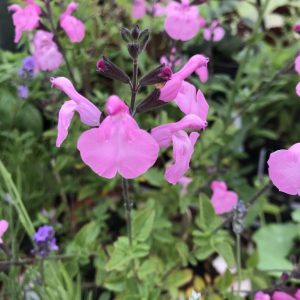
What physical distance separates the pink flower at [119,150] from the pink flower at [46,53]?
455mm

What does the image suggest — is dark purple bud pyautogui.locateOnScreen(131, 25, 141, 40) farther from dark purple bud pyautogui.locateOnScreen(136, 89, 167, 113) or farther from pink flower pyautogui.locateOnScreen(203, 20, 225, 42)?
pink flower pyautogui.locateOnScreen(203, 20, 225, 42)

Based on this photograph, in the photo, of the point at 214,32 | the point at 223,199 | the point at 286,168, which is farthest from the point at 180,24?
the point at 286,168

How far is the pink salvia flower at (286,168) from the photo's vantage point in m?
0.51

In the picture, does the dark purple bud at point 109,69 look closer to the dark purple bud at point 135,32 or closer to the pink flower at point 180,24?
the dark purple bud at point 135,32

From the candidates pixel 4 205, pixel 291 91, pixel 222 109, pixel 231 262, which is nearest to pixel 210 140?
pixel 222 109

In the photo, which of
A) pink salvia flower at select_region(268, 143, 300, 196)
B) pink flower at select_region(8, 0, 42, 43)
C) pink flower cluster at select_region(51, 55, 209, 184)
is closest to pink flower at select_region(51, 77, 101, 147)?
pink flower cluster at select_region(51, 55, 209, 184)

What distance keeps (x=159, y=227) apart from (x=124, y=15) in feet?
1.89

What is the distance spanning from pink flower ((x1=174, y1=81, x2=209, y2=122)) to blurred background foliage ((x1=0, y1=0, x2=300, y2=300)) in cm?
27

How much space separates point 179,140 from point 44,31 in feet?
1.58

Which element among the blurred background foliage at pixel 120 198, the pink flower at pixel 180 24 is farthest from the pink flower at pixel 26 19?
the pink flower at pixel 180 24

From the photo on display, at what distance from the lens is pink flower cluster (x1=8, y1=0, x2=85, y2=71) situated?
84cm

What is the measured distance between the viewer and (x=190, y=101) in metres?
0.55

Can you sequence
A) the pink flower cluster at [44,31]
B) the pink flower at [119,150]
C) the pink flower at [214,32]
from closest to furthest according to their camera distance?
the pink flower at [119,150]
the pink flower cluster at [44,31]
the pink flower at [214,32]

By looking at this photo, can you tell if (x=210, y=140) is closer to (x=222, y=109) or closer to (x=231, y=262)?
(x=222, y=109)
